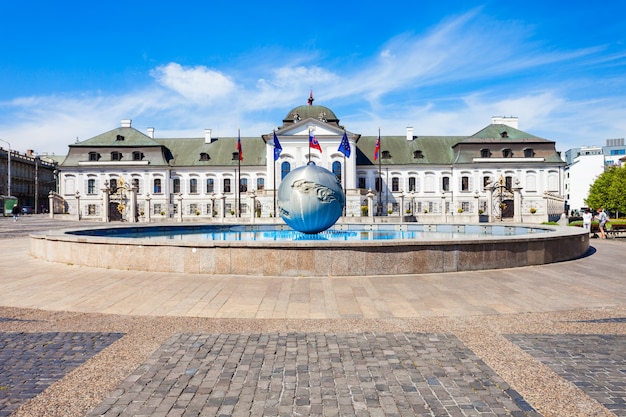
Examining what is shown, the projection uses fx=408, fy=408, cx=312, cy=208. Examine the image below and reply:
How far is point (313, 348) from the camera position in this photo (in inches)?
199

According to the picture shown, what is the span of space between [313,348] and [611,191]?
6807cm

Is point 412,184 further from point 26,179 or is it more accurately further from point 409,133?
point 26,179

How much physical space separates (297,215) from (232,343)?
1011 cm

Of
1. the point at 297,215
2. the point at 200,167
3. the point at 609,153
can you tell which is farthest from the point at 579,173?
the point at 297,215

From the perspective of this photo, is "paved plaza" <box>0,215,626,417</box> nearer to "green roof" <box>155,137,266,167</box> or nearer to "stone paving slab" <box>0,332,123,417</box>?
"stone paving slab" <box>0,332,123,417</box>

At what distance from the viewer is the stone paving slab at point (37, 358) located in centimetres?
388

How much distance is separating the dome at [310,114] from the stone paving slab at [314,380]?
5121cm

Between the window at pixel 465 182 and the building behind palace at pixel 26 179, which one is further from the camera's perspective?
the building behind palace at pixel 26 179

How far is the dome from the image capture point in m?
55.2

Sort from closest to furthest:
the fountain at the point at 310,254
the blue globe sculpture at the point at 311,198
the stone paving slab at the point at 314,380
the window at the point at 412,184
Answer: the stone paving slab at the point at 314,380
the fountain at the point at 310,254
the blue globe sculpture at the point at 311,198
the window at the point at 412,184

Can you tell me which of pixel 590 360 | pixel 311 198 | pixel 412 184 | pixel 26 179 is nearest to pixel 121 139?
pixel 26 179

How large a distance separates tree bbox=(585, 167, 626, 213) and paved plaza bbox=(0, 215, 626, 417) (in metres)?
60.2

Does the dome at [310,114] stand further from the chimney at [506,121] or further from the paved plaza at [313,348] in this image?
the paved plaza at [313,348]

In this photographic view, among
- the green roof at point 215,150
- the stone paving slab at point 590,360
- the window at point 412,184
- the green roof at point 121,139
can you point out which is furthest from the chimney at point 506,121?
the stone paving slab at point 590,360
